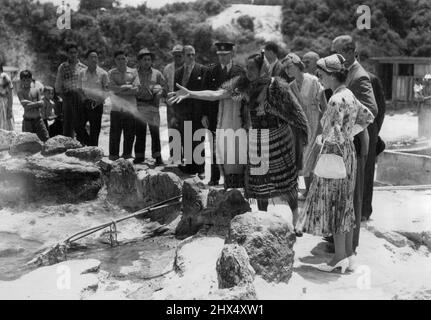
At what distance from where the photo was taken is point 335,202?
456cm

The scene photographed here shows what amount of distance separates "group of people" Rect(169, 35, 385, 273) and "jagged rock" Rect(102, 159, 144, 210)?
206 centimetres

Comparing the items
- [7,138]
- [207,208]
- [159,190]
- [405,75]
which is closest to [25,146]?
[7,138]

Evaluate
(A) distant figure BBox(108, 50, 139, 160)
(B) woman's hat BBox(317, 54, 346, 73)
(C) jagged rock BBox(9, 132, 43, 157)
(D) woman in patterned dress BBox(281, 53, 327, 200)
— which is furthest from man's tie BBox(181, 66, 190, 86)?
(B) woman's hat BBox(317, 54, 346, 73)

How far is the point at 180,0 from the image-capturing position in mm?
43500

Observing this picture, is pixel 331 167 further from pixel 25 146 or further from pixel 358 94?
pixel 25 146

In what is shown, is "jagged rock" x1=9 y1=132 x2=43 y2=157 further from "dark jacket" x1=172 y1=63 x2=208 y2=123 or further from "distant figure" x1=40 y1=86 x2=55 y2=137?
"dark jacket" x1=172 y1=63 x2=208 y2=123

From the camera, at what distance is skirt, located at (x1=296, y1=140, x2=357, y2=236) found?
14.9 feet

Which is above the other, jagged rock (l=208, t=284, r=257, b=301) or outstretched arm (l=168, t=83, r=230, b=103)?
outstretched arm (l=168, t=83, r=230, b=103)

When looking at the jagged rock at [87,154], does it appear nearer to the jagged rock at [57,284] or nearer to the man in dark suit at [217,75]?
the man in dark suit at [217,75]

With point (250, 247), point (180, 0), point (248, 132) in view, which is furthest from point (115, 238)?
point (180, 0)

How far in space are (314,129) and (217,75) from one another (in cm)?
165

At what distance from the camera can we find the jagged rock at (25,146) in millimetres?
8109
